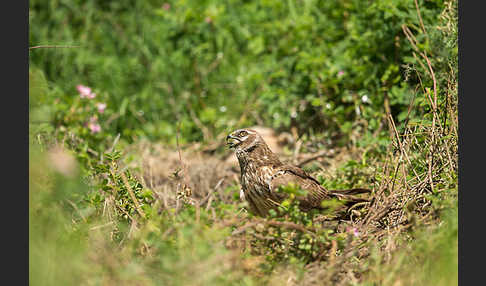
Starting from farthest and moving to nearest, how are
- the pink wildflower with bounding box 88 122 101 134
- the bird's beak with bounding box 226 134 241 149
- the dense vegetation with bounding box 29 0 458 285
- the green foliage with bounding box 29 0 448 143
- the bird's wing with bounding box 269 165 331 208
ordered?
the pink wildflower with bounding box 88 122 101 134, the green foliage with bounding box 29 0 448 143, the bird's beak with bounding box 226 134 241 149, the bird's wing with bounding box 269 165 331 208, the dense vegetation with bounding box 29 0 458 285

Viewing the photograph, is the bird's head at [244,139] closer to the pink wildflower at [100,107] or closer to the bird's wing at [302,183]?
the bird's wing at [302,183]

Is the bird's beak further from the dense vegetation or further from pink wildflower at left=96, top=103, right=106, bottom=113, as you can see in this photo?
pink wildflower at left=96, top=103, right=106, bottom=113

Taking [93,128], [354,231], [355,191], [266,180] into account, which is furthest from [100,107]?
[354,231]

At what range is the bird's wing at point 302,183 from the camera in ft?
13.7

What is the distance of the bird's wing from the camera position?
4.19 meters

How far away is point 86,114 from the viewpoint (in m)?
6.29

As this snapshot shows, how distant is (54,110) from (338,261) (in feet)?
12.9

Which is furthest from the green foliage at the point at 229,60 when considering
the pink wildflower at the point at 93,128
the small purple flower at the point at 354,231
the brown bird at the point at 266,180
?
the small purple flower at the point at 354,231

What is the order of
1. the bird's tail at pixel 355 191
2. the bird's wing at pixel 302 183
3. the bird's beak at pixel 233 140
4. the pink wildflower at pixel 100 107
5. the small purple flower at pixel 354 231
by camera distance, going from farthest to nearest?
the pink wildflower at pixel 100 107
the bird's beak at pixel 233 140
the bird's tail at pixel 355 191
the bird's wing at pixel 302 183
the small purple flower at pixel 354 231

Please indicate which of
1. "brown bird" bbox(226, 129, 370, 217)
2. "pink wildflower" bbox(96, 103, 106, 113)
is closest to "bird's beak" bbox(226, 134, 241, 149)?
"brown bird" bbox(226, 129, 370, 217)

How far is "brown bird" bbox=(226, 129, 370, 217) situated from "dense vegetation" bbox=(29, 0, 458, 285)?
0.78 feet

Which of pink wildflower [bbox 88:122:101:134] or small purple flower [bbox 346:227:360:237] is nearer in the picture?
small purple flower [bbox 346:227:360:237]

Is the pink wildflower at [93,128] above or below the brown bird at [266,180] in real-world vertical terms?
below

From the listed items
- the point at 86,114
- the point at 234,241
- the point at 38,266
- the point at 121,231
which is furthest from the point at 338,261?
the point at 86,114
